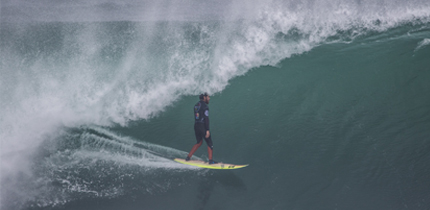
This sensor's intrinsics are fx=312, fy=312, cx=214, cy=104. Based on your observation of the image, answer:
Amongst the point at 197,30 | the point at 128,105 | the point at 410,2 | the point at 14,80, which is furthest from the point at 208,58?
the point at 410,2

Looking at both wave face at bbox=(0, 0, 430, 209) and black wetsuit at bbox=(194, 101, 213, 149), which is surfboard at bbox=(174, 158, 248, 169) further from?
black wetsuit at bbox=(194, 101, 213, 149)

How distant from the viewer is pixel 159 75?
8594 millimetres

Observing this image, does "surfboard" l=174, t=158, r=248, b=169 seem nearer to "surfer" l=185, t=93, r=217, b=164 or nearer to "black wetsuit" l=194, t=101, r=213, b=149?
"surfer" l=185, t=93, r=217, b=164

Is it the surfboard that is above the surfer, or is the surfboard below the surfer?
below

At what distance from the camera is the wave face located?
6270mm

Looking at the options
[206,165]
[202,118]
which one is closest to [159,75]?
[202,118]

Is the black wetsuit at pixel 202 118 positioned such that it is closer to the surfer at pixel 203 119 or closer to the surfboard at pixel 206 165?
the surfer at pixel 203 119

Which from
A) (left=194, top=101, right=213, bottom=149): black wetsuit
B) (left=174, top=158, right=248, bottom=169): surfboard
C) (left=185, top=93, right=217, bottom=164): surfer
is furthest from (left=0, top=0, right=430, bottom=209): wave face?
(left=194, top=101, right=213, bottom=149): black wetsuit

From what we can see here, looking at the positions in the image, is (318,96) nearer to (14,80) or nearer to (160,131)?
(160,131)

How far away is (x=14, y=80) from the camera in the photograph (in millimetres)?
8602

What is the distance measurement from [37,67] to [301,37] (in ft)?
25.2

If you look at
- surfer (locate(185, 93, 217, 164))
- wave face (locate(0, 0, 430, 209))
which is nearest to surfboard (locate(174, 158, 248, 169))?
surfer (locate(185, 93, 217, 164))

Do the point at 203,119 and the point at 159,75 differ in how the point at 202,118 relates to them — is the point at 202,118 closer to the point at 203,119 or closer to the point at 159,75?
the point at 203,119

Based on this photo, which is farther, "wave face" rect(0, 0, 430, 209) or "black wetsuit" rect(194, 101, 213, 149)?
"wave face" rect(0, 0, 430, 209)
